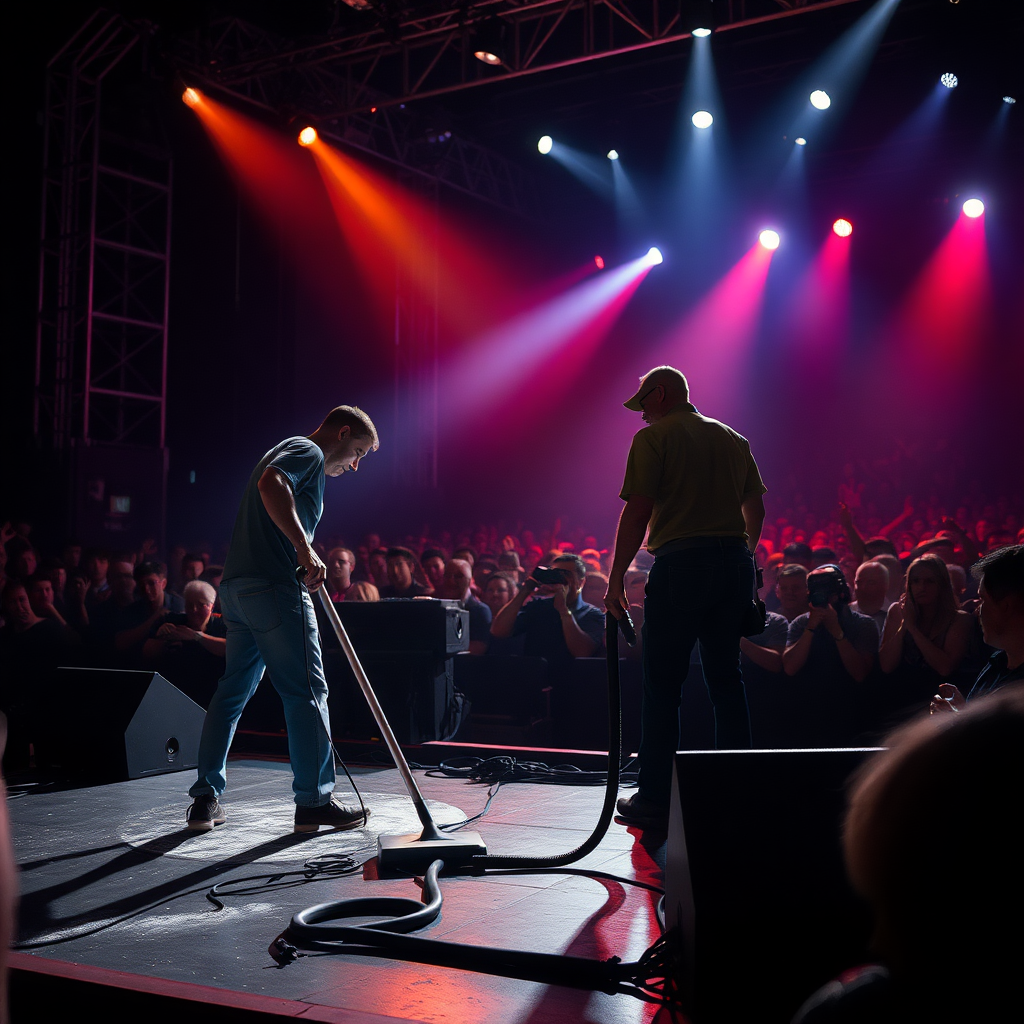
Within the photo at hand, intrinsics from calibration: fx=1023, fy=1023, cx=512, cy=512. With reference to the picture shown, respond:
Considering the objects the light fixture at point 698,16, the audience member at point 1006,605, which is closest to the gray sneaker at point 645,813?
the audience member at point 1006,605

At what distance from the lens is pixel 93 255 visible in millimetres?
11289

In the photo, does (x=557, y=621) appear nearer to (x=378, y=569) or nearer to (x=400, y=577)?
(x=400, y=577)

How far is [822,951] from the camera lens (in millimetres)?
1985

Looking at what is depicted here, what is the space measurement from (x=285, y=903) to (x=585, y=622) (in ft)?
11.3

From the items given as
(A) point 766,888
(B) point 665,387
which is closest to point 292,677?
(B) point 665,387

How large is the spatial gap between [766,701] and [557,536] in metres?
10.1

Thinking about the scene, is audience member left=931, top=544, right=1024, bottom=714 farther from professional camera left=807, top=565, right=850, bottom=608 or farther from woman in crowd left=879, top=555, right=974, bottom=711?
professional camera left=807, top=565, right=850, bottom=608

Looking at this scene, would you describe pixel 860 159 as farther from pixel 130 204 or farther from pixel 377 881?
pixel 377 881

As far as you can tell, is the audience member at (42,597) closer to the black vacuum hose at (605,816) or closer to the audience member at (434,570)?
the audience member at (434,570)

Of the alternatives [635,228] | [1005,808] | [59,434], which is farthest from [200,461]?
[1005,808]

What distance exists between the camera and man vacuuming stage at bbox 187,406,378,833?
386 centimetres

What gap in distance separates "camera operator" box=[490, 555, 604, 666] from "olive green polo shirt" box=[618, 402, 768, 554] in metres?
1.92

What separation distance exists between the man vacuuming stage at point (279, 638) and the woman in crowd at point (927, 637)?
2.59 metres

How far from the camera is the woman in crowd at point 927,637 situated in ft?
15.2
